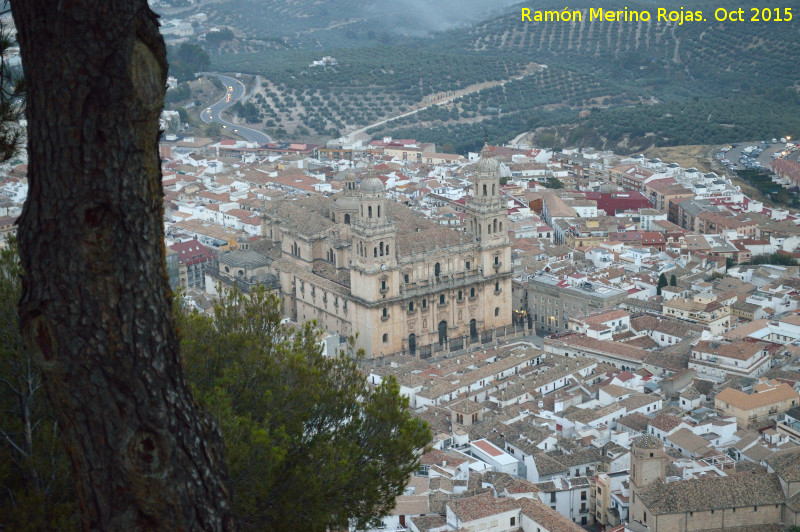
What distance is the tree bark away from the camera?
20.0 ft

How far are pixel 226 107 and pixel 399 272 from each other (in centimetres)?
5886

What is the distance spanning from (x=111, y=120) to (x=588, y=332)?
30965 millimetres

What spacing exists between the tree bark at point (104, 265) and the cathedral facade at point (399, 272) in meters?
28.3

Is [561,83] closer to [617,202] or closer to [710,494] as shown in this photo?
[617,202]

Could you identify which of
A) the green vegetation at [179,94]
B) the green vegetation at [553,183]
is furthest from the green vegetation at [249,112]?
the green vegetation at [553,183]

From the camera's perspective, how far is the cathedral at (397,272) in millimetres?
35312

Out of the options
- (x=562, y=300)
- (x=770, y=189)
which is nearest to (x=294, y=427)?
(x=562, y=300)

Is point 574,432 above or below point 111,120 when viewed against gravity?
below

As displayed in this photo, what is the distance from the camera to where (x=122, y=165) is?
6.26 metres

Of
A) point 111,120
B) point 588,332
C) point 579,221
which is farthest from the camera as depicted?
point 579,221

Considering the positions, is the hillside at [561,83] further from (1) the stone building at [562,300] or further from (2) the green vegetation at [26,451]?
(2) the green vegetation at [26,451]

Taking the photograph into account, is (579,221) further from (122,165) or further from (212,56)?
(212,56)

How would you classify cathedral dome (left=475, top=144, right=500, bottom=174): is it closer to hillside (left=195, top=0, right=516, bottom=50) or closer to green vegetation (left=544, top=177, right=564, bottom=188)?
green vegetation (left=544, top=177, right=564, bottom=188)

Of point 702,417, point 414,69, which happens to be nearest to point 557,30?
point 414,69
